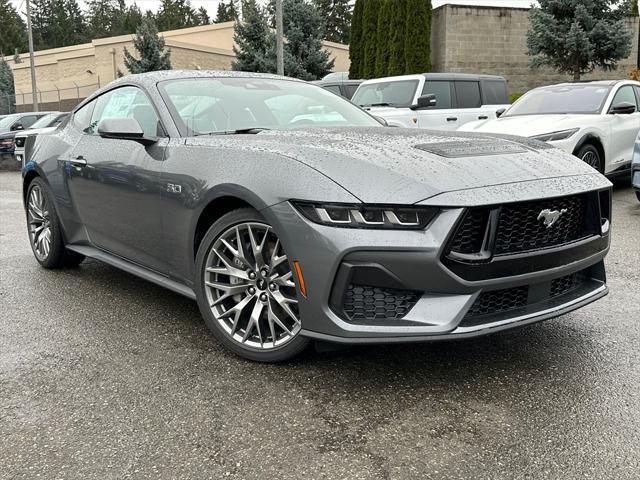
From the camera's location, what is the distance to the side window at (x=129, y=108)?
3.97 m

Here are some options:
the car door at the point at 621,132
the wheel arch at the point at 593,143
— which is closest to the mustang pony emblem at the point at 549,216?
the wheel arch at the point at 593,143

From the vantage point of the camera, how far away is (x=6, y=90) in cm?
4619

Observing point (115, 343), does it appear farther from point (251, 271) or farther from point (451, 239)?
point (451, 239)

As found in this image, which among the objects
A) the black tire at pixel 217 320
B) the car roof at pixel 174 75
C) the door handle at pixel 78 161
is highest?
the car roof at pixel 174 75

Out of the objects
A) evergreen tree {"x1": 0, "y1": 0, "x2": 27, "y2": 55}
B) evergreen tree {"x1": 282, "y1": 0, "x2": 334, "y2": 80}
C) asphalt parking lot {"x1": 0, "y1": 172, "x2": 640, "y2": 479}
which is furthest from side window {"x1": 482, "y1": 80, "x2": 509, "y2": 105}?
evergreen tree {"x1": 0, "y1": 0, "x2": 27, "y2": 55}

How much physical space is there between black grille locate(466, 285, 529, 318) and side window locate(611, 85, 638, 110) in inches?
282

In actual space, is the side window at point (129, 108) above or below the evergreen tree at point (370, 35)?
below

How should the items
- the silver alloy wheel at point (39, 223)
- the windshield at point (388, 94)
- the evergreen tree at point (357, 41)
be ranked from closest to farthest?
the silver alloy wheel at point (39, 223) < the windshield at point (388, 94) < the evergreen tree at point (357, 41)

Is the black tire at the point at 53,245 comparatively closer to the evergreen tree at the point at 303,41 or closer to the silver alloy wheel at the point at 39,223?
the silver alloy wheel at the point at 39,223

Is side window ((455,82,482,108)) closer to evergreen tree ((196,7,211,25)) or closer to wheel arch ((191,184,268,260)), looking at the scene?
wheel arch ((191,184,268,260))

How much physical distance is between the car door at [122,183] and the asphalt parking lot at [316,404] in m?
0.48

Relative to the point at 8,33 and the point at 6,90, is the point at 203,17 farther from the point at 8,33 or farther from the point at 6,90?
the point at 6,90

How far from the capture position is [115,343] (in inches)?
142

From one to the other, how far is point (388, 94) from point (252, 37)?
1966 cm
